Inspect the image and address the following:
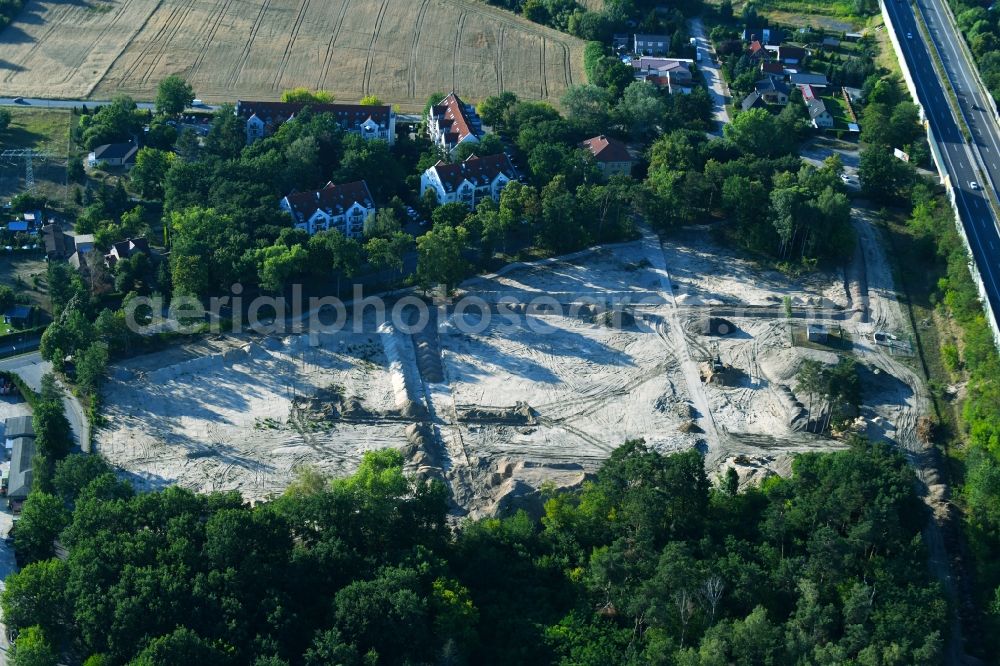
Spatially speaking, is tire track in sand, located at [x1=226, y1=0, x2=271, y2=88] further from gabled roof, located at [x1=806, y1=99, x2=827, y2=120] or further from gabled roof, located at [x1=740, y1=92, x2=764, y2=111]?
gabled roof, located at [x1=806, y1=99, x2=827, y2=120]

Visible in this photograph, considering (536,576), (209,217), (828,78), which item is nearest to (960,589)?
(536,576)

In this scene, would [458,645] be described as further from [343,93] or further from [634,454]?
[343,93]

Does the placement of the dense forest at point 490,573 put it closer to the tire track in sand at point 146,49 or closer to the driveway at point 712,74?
the driveway at point 712,74

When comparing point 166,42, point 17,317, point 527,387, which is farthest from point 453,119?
point 17,317

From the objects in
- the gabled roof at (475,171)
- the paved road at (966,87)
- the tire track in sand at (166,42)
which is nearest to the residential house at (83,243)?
the gabled roof at (475,171)

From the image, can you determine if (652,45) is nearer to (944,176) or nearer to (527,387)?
(944,176)
